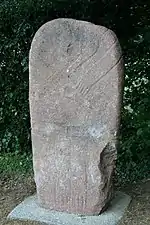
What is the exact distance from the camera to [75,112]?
11.2ft

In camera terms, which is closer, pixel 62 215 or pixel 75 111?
pixel 75 111

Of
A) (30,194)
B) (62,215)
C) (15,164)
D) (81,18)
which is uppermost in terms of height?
(81,18)

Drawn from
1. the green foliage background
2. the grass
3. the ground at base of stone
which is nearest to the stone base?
the ground at base of stone

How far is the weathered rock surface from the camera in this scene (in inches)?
130

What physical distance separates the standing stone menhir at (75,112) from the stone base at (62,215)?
0.19ft

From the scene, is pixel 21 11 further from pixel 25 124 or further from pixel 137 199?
pixel 137 199

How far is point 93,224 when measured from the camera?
339cm

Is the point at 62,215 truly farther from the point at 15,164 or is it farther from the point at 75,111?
the point at 15,164

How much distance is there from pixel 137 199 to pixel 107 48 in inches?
51.8

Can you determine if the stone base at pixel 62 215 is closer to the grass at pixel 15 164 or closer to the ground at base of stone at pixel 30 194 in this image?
the ground at base of stone at pixel 30 194

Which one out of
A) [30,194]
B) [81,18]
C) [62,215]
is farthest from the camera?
[81,18]

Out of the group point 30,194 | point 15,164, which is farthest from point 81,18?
point 30,194

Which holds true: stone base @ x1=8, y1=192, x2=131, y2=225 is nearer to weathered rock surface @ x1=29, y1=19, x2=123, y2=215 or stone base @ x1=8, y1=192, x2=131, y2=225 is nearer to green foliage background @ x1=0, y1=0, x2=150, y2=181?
weathered rock surface @ x1=29, y1=19, x2=123, y2=215

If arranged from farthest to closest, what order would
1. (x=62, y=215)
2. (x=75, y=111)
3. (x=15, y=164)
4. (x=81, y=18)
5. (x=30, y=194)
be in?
1. (x=81, y=18)
2. (x=15, y=164)
3. (x=30, y=194)
4. (x=62, y=215)
5. (x=75, y=111)
